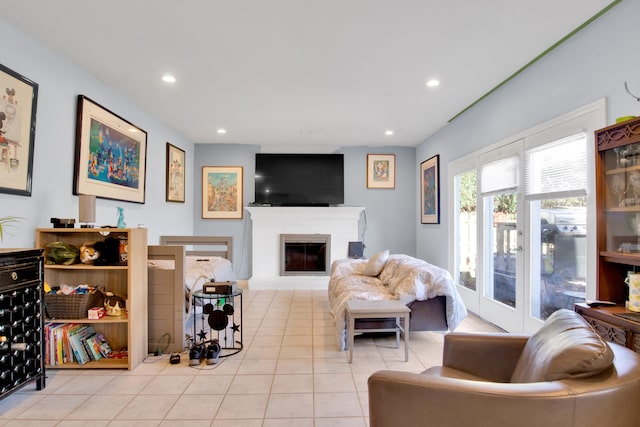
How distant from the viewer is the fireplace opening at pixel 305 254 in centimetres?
593

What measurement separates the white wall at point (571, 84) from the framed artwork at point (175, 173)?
4203mm

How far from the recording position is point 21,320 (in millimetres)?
2129

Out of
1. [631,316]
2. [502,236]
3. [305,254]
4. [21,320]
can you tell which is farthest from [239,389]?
[305,254]

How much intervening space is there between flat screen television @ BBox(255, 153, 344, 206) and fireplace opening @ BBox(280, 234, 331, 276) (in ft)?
2.03

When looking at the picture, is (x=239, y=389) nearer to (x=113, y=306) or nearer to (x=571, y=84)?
(x=113, y=306)

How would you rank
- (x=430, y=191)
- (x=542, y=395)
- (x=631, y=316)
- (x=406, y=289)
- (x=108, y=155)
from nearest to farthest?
1. (x=542, y=395)
2. (x=631, y=316)
3. (x=406, y=289)
4. (x=108, y=155)
5. (x=430, y=191)

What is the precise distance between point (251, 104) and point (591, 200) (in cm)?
344

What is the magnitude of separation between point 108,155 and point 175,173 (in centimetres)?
175

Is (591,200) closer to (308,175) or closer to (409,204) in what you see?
(409,204)

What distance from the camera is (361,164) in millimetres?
6188

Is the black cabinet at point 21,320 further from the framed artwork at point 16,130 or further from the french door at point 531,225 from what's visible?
the french door at point 531,225

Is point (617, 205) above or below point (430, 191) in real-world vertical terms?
below

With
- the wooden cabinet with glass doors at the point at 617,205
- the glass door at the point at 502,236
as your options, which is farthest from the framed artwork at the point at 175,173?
the wooden cabinet with glass doors at the point at 617,205

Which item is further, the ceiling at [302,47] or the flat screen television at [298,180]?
the flat screen television at [298,180]
